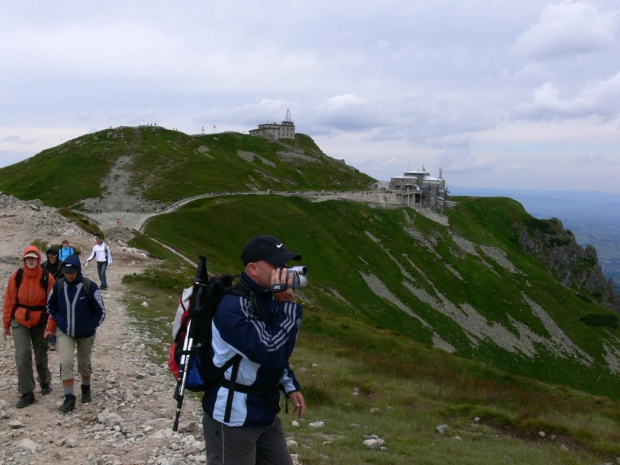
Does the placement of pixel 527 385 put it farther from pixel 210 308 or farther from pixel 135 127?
pixel 135 127

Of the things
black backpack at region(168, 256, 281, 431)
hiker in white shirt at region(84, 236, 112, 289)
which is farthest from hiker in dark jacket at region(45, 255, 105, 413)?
hiker in white shirt at region(84, 236, 112, 289)

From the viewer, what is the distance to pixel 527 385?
88.9 ft

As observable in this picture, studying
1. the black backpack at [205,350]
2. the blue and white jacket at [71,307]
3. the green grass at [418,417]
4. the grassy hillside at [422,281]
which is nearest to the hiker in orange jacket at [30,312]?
the blue and white jacket at [71,307]

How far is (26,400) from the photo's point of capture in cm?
1047

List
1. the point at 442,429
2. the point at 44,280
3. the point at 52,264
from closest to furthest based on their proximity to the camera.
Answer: the point at 44,280
the point at 442,429
the point at 52,264

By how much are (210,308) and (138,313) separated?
17.5 metres

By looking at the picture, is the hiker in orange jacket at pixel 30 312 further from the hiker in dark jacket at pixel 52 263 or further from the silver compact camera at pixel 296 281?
the silver compact camera at pixel 296 281

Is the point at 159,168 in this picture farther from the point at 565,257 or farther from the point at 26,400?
the point at 565,257

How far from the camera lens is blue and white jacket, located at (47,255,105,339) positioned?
34.3ft

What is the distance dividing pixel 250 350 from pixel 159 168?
102 metres

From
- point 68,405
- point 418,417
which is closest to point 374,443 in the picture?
point 418,417

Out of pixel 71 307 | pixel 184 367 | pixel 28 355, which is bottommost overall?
pixel 28 355

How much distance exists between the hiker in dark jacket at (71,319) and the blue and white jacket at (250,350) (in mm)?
6608

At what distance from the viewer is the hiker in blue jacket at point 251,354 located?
5.06m
